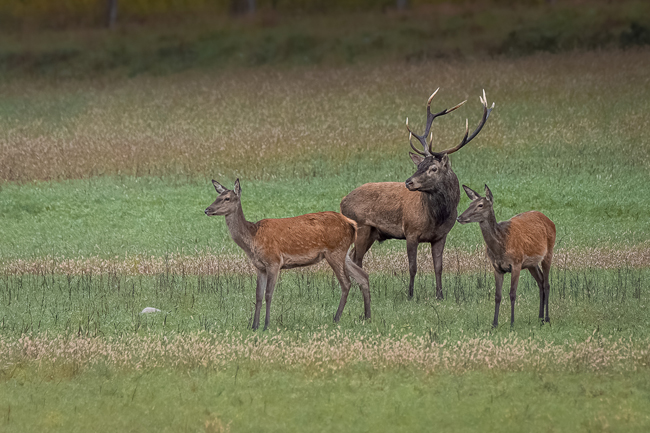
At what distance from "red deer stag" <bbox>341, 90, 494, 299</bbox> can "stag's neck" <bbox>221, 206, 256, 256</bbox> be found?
2739 mm

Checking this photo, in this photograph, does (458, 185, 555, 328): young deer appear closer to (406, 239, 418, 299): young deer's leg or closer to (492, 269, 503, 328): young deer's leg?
(492, 269, 503, 328): young deer's leg

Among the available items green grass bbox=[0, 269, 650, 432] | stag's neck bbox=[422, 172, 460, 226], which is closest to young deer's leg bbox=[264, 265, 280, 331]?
green grass bbox=[0, 269, 650, 432]

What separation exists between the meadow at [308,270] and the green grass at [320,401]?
0.09 ft

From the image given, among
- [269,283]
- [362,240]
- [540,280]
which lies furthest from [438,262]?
[269,283]

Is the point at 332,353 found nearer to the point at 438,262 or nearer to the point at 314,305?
the point at 314,305

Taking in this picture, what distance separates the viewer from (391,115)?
1300 inches

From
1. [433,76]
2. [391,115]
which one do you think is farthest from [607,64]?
[391,115]

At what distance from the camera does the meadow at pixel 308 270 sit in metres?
9.33

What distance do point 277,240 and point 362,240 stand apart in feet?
12.7

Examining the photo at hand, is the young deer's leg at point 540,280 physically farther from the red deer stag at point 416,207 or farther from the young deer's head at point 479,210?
the red deer stag at point 416,207

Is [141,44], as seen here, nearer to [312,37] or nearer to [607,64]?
[312,37]

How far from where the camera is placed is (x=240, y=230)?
1184 centimetres

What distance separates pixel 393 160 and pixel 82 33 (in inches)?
955

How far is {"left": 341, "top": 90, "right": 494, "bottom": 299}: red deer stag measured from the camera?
1410 cm
